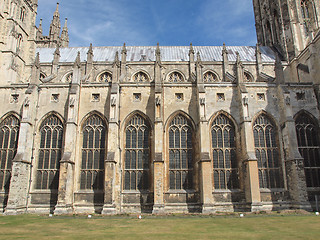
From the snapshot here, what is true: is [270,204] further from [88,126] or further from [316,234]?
[88,126]

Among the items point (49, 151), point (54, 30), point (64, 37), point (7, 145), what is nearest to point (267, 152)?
point (49, 151)

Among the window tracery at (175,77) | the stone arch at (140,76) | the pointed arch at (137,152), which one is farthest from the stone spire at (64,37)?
the pointed arch at (137,152)

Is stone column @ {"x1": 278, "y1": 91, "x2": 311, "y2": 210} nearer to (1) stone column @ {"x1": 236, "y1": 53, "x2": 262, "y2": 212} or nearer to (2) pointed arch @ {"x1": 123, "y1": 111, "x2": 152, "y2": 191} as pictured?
(1) stone column @ {"x1": 236, "y1": 53, "x2": 262, "y2": 212}

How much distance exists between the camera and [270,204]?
22984 millimetres

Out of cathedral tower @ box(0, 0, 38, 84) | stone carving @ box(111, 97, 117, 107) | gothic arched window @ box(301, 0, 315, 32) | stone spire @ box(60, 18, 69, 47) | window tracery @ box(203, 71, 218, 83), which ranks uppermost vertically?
stone spire @ box(60, 18, 69, 47)

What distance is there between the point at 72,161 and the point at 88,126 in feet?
11.9

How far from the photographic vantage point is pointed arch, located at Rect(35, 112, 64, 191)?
78.9ft

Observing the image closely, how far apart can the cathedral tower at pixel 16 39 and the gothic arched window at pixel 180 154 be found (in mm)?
19574

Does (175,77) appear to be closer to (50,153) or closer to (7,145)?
(50,153)

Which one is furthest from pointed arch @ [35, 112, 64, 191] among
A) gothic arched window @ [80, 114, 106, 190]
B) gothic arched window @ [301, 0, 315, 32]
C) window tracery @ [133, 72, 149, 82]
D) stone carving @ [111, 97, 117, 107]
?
gothic arched window @ [301, 0, 315, 32]

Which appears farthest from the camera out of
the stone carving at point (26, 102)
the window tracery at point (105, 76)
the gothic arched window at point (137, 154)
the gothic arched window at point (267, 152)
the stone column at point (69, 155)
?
the window tracery at point (105, 76)

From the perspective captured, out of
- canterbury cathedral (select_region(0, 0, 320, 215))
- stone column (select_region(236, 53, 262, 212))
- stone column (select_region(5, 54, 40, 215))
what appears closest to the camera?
stone column (select_region(236, 53, 262, 212))

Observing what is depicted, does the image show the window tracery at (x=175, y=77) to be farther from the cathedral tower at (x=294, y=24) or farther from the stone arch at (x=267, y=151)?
the cathedral tower at (x=294, y=24)

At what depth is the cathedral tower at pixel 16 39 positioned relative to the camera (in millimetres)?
30328
